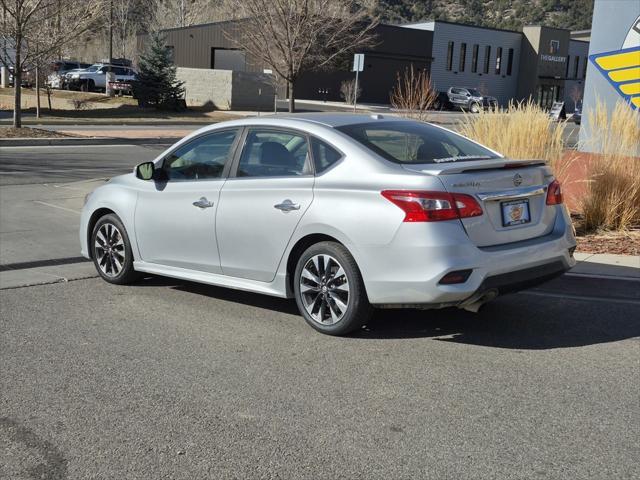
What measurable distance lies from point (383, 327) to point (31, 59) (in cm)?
1996

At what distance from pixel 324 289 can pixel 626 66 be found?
8544 millimetres

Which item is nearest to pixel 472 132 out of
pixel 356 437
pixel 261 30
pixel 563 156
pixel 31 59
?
pixel 563 156

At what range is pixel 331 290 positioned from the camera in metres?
5.75

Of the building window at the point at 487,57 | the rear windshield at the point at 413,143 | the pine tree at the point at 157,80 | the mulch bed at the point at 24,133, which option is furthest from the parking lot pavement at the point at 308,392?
the building window at the point at 487,57

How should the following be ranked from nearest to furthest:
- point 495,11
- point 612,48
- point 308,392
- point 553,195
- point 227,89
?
point 308,392 < point 553,195 < point 612,48 < point 227,89 < point 495,11

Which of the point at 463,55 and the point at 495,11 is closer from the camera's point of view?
the point at 463,55

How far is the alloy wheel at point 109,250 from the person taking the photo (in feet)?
24.1

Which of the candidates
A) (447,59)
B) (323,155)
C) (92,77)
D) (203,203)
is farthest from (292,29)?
(447,59)

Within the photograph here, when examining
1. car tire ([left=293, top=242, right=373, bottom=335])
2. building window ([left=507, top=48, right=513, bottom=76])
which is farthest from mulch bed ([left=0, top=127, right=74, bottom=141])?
building window ([left=507, top=48, right=513, bottom=76])

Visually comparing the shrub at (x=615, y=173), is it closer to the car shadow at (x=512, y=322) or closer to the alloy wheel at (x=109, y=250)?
the car shadow at (x=512, y=322)

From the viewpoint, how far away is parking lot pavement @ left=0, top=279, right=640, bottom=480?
12.6 ft

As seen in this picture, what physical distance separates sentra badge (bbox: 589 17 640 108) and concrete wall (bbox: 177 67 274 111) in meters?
31.2

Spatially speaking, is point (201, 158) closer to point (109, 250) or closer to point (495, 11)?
point (109, 250)

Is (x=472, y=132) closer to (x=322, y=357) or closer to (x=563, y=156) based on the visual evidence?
(x=563, y=156)
